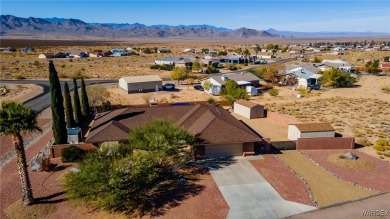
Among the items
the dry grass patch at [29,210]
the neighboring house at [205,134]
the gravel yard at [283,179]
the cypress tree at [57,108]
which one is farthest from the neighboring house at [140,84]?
the dry grass patch at [29,210]

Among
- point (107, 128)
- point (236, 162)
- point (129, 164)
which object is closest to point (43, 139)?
point (107, 128)

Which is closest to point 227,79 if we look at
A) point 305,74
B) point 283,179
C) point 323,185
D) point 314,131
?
point 305,74

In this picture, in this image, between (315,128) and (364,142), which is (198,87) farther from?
(364,142)

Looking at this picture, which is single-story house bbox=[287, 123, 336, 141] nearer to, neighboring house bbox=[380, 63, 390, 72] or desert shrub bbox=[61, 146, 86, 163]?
desert shrub bbox=[61, 146, 86, 163]

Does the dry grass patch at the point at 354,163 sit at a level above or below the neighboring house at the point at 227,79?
below

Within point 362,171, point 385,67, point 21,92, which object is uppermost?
point 385,67

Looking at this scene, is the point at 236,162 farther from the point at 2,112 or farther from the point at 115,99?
the point at 115,99

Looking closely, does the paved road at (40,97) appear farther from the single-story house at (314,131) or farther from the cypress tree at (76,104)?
the single-story house at (314,131)
